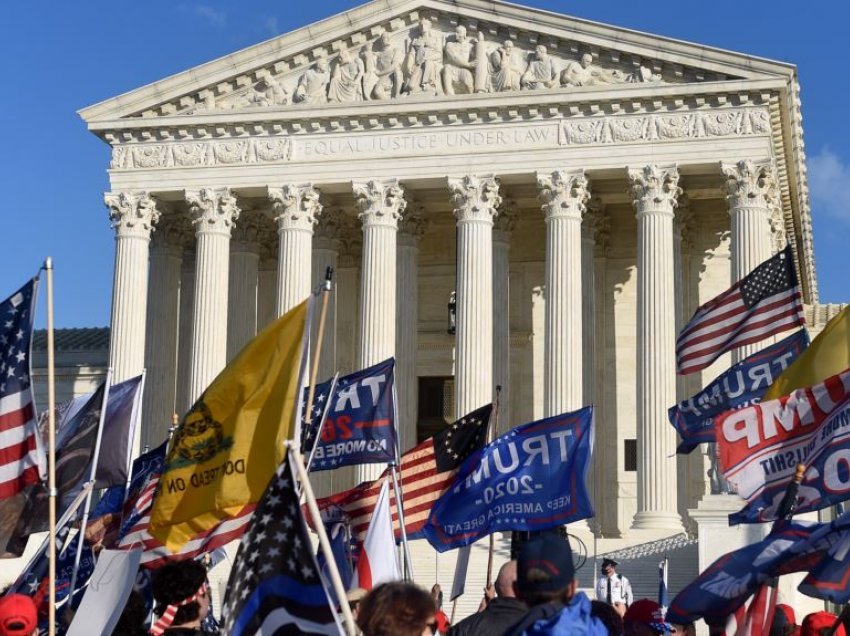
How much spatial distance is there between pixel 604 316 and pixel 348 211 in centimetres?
953

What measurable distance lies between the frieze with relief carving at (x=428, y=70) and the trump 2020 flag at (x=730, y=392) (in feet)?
80.3

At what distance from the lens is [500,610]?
9.01 m

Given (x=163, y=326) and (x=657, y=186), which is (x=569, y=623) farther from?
(x=163, y=326)

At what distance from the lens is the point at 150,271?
50.0 meters

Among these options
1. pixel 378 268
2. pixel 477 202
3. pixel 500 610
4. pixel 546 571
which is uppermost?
pixel 477 202

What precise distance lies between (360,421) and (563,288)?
2375 cm

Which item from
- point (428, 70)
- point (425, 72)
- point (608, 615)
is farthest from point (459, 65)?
point (608, 615)

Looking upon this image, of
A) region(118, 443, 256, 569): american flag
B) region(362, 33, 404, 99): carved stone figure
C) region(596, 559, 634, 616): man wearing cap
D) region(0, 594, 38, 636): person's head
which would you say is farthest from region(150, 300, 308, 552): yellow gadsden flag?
region(362, 33, 404, 99): carved stone figure

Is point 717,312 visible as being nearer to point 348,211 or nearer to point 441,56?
point 441,56

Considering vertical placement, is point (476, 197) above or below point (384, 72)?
below

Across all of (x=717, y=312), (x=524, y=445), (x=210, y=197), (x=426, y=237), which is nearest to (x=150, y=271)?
(x=210, y=197)

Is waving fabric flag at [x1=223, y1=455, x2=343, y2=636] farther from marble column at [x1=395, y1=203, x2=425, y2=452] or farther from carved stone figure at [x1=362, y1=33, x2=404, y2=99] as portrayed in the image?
carved stone figure at [x1=362, y1=33, x2=404, y2=99]

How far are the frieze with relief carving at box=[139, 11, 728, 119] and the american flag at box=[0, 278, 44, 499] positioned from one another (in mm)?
32607

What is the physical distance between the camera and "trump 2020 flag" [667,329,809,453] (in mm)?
19594
